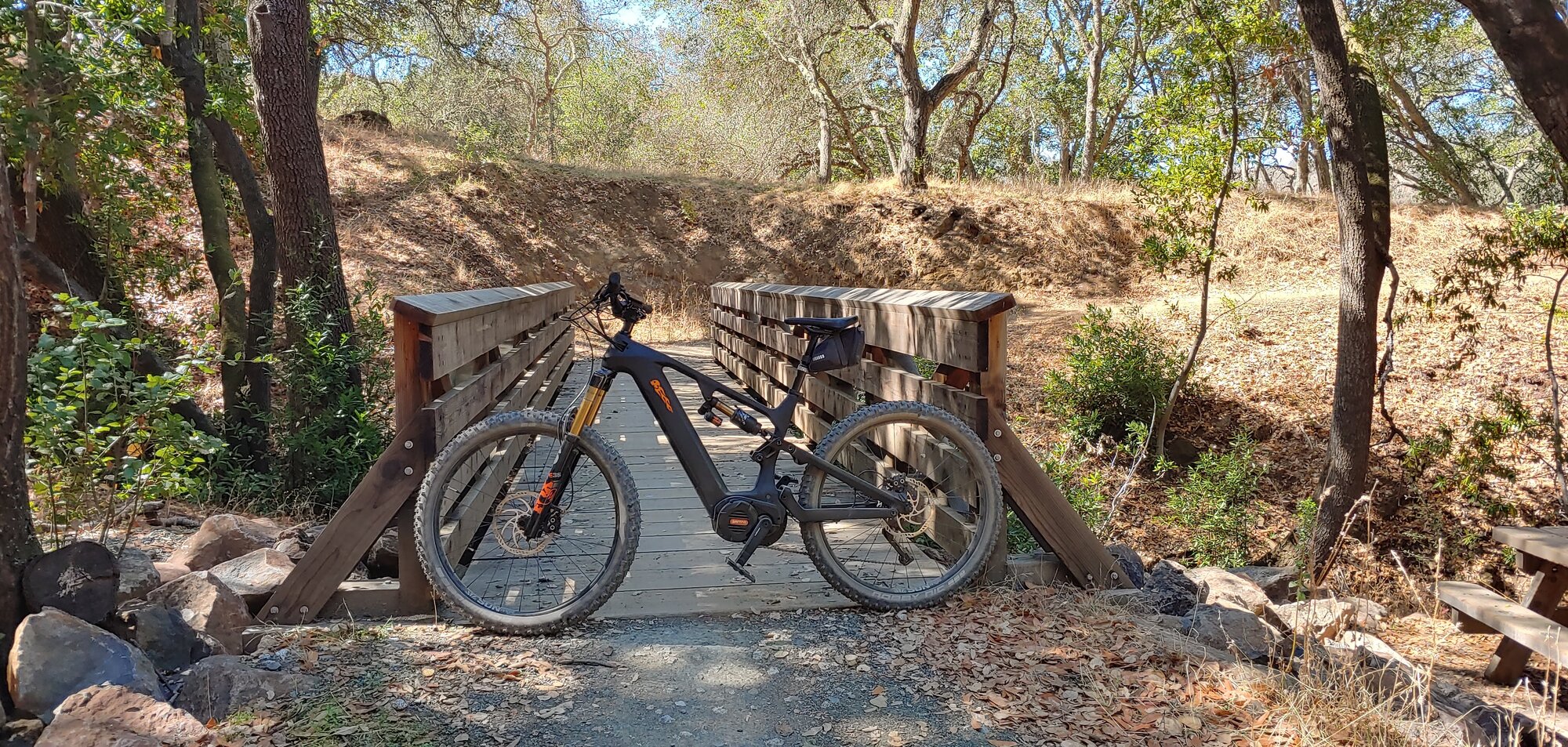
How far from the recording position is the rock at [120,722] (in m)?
2.27

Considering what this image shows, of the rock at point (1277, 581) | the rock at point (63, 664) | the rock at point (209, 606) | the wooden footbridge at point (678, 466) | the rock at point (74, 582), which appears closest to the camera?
the rock at point (63, 664)

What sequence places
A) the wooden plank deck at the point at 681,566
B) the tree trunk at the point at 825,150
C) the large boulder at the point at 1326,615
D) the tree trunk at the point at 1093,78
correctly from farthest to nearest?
the tree trunk at the point at 825,150, the tree trunk at the point at 1093,78, the large boulder at the point at 1326,615, the wooden plank deck at the point at 681,566

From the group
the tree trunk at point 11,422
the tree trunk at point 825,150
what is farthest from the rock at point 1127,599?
the tree trunk at point 825,150

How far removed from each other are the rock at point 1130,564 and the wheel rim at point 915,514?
687 mm

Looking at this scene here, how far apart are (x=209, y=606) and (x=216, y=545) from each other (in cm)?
121

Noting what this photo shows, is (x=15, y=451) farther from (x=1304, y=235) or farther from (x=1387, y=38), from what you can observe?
(x=1304, y=235)

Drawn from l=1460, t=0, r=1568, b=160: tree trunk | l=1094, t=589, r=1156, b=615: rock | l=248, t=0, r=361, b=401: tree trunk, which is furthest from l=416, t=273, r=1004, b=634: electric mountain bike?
l=1460, t=0, r=1568, b=160: tree trunk

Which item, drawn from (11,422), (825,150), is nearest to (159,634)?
(11,422)

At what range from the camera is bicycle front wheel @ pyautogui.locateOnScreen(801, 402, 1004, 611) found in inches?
141

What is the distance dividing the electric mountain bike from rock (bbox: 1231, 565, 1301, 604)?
9.53 feet

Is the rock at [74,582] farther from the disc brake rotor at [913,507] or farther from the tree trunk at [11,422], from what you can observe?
the disc brake rotor at [913,507]

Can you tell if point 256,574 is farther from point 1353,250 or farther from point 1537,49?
point 1353,250

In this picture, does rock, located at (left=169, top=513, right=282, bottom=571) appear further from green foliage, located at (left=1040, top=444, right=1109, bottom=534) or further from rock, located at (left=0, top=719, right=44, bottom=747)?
green foliage, located at (left=1040, top=444, right=1109, bottom=534)

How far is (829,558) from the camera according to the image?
357 cm
